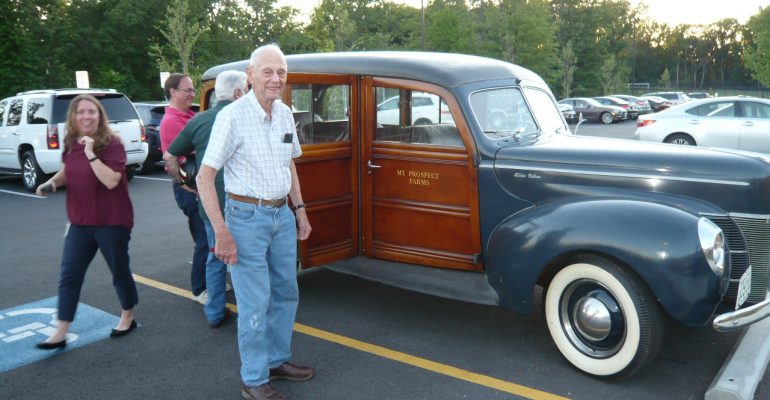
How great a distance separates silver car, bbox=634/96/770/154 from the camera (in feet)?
38.6

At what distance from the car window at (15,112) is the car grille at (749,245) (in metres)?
12.5

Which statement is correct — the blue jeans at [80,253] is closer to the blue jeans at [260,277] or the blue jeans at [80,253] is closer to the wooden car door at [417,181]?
the blue jeans at [260,277]

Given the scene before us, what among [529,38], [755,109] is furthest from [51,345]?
[529,38]

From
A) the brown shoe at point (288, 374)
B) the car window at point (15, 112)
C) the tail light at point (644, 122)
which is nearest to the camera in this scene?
the brown shoe at point (288, 374)

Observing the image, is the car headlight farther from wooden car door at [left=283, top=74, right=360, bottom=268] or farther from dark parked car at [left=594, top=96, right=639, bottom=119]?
dark parked car at [left=594, top=96, right=639, bottom=119]

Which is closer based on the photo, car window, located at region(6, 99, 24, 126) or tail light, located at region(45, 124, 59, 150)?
tail light, located at region(45, 124, 59, 150)

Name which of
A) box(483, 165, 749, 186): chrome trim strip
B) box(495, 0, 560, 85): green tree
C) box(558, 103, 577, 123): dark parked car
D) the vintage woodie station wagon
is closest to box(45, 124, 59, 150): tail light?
the vintage woodie station wagon

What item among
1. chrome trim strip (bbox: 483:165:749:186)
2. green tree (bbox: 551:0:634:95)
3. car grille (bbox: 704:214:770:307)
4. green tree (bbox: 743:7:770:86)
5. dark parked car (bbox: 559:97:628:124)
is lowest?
car grille (bbox: 704:214:770:307)

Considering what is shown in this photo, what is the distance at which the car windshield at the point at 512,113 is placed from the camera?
14.9ft

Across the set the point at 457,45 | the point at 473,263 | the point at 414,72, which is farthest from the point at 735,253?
the point at 457,45

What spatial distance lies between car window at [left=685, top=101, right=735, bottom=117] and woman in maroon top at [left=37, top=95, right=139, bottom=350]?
1174 cm

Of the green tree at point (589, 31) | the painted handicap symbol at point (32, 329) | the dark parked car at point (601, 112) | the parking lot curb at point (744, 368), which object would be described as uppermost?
the green tree at point (589, 31)

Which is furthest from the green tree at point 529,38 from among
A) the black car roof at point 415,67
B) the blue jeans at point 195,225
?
the blue jeans at point 195,225

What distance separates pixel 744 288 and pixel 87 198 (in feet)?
13.7
